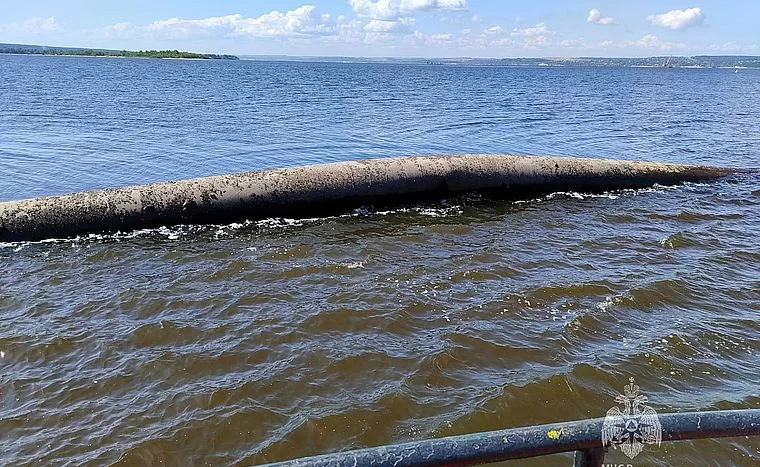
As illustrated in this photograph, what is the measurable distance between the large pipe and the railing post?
882 cm

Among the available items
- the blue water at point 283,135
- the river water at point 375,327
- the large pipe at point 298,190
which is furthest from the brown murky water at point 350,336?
the blue water at point 283,135

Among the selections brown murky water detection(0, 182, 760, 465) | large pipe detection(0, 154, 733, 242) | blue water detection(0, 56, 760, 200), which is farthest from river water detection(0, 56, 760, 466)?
blue water detection(0, 56, 760, 200)

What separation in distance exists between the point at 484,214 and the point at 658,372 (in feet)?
18.6

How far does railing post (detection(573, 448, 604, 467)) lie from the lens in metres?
1.62

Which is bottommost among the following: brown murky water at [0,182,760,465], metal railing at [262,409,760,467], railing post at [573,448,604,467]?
brown murky water at [0,182,760,465]

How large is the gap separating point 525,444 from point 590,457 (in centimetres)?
24

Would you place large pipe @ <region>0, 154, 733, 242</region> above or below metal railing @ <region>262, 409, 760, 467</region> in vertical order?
below

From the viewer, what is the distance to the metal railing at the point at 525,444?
1.43 metres

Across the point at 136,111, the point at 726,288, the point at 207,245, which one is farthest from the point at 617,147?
the point at 136,111

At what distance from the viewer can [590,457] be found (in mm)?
1631

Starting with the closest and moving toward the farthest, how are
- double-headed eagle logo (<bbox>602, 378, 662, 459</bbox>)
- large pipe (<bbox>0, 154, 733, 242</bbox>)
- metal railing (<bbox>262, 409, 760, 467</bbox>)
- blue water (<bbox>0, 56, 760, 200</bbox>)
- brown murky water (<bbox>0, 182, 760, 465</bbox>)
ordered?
metal railing (<bbox>262, 409, 760, 467</bbox>) → double-headed eagle logo (<bbox>602, 378, 662, 459</bbox>) → brown murky water (<bbox>0, 182, 760, 465</bbox>) → large pipe (<bbox>0, 154, 733, 242</bbox>) → blue water (<bbox>0, 56, 760, 200</bbox>)

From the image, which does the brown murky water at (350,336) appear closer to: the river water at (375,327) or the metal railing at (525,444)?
the river water at (375,327)

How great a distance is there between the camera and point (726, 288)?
7.69 meters

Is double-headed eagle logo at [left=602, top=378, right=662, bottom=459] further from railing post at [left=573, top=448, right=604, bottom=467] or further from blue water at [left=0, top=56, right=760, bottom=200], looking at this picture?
blue water at [left=0, top=56, right=760, bottom=200]
